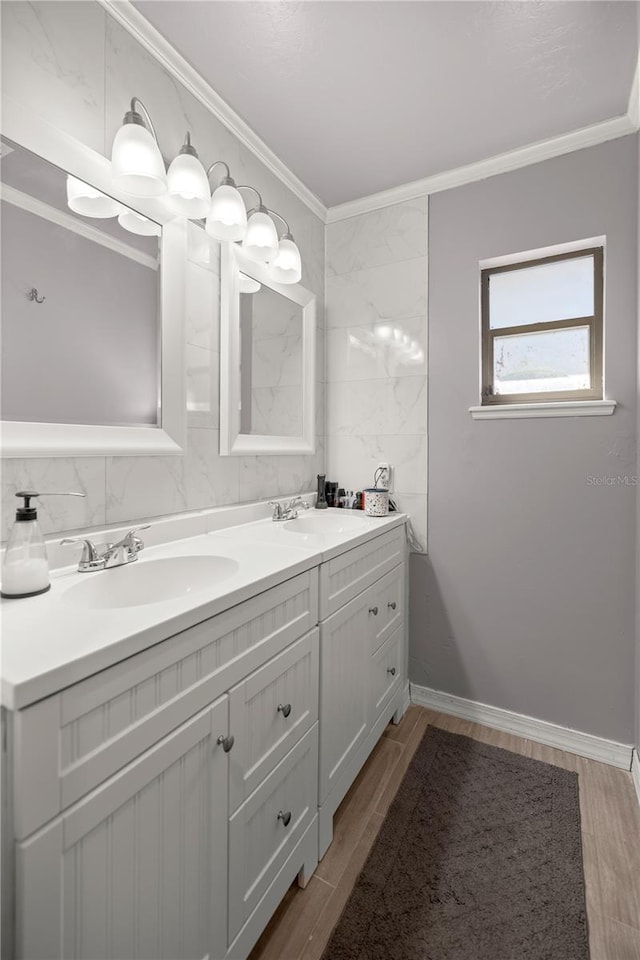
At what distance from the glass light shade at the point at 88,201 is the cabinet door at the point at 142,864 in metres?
1.28

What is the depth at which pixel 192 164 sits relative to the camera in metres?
1.30

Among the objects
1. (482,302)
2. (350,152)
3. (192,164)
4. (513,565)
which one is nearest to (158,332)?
(192,164)

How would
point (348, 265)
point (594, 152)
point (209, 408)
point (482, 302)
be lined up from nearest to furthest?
point (209, 408), point (594, 152), point (482, 302), point (348, 265)

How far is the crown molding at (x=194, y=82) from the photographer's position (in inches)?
49.0

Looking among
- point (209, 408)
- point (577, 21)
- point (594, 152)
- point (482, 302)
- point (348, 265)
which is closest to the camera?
point (577, 21)

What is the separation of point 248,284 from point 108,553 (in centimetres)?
118

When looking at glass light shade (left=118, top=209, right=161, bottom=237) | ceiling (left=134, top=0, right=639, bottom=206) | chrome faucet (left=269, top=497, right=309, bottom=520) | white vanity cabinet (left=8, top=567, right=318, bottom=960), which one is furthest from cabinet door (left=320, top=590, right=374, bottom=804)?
ceiling (left=134, top=0, right=639, bottom=206)

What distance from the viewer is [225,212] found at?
4.77ft

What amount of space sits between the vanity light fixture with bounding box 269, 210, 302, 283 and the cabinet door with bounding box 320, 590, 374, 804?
4.45 ft

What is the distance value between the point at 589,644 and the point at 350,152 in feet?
7.59

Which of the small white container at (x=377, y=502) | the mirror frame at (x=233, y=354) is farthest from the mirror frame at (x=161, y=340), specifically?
the small white container at (x=377, y=502)

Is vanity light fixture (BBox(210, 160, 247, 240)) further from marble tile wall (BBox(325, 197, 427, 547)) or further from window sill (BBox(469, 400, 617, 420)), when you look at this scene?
window sill (BBox(469, 400, 617, 420))

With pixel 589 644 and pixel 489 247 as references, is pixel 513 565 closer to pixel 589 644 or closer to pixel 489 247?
pixel 589 644

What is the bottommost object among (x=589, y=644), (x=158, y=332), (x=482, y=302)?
(x=589, y=644)
